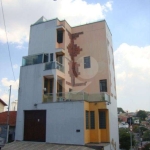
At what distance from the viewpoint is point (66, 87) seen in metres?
20.0

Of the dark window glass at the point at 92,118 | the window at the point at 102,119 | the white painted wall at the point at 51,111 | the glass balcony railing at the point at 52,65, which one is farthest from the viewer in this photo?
the glass balcony railing at the point at 52,65

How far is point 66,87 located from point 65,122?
4767 mm

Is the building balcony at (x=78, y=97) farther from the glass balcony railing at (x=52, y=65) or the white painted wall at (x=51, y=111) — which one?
the glass balcony railing at (x=52, y=65)

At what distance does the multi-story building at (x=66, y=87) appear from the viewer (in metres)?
16.4

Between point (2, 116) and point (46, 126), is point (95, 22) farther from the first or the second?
point (2, 116)

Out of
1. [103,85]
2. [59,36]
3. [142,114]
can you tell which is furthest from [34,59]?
[142,114]

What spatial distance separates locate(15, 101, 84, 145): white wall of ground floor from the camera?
1565 centimetres

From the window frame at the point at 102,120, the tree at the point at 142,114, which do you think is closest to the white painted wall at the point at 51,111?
the window frame at the point at 102,120

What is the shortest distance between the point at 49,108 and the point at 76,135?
369cm

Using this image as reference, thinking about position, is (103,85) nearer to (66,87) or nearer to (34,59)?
(66,87)

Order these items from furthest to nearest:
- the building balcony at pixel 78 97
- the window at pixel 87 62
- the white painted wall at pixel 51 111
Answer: the window at pixel 87 62 < the building balcony at pixel 78 97 < the white painted wall at pixel 51 111

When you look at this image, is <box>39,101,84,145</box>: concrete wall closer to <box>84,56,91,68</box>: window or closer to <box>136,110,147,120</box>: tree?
<box>84,56,91,68</box>: window

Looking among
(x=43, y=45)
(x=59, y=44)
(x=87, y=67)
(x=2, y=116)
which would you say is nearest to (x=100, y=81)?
(x=87, y=67)

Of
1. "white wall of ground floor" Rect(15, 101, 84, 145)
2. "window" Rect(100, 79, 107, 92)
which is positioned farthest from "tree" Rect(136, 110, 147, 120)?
"white wall of ground floor" Rect(15, 101, 84, 145)
